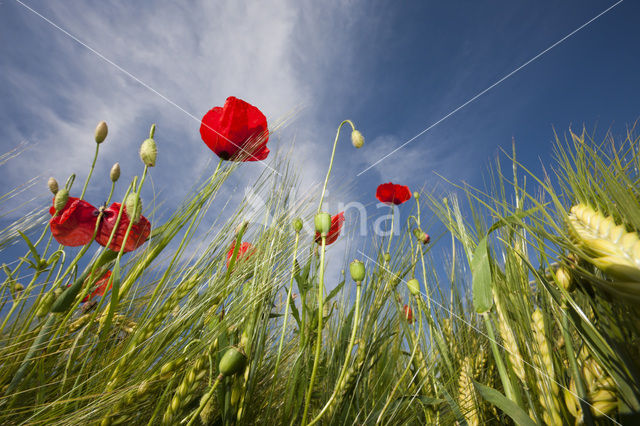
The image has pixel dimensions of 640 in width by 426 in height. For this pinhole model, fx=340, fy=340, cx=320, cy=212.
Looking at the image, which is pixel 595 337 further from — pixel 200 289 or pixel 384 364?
pixel 200 289

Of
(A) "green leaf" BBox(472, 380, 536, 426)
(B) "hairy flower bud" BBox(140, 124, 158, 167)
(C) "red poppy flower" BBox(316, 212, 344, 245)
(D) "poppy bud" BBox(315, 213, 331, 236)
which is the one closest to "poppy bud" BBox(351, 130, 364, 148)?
(C) "red poppy flower" BBox(316, 212, 344, 245)

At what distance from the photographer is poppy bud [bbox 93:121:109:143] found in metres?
0.63

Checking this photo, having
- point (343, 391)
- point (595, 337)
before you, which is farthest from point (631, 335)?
point (343, 391)

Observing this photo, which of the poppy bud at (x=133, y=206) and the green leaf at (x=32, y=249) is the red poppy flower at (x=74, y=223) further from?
the poppy bud at (x=133, y=206)

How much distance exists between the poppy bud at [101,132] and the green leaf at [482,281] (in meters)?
0.68

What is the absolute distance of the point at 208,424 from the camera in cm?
41

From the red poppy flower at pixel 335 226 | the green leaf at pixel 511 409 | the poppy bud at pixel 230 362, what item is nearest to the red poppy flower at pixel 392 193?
the red poppy flower at pixel 335 226

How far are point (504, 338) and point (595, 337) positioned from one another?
0.13 metres

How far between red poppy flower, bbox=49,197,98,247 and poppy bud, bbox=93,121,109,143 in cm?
12

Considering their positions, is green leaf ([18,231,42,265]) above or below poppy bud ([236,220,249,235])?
below

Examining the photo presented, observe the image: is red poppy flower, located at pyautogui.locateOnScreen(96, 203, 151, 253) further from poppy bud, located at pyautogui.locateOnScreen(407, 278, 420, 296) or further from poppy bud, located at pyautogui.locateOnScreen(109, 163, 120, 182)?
poppy bud, located at pyautogui.locateOnScreen(407, 278, 420, 296)

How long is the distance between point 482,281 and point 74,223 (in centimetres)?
70

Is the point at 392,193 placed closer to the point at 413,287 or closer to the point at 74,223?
the point at 413,287

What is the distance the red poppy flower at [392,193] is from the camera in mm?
1302
